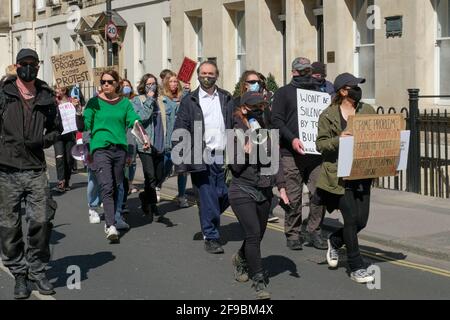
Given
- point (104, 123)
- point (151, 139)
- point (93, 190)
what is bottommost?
point (93, 190)

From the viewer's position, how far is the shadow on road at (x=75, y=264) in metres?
7.37

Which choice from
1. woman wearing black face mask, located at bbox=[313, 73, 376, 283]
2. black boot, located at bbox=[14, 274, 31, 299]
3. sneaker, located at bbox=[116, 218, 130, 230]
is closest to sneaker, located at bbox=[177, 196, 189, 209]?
sneaker, located at bbox=[116, 218, 130, 230]

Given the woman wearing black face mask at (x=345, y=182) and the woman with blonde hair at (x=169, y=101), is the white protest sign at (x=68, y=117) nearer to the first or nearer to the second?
the woman with blonde hair at (x=169, y=101)

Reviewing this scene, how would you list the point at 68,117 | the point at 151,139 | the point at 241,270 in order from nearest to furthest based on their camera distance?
the point at 241,270, the point at 151,139, the point at 68,117

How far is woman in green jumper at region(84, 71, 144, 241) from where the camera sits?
919 cm

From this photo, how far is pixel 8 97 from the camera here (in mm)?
6574

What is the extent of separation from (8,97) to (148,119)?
423cm

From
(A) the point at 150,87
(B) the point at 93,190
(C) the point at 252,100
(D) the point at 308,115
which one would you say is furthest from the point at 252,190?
(B) the point at 93,190

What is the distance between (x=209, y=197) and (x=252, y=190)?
6.34 ft

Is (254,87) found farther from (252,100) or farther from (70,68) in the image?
(70,68)

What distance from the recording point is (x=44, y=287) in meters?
6.70

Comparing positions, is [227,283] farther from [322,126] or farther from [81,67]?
[81,67]

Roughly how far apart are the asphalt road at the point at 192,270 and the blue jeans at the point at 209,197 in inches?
11.2

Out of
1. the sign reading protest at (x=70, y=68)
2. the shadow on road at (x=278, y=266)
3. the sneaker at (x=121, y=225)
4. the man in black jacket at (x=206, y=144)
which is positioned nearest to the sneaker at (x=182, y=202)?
the sneaker at (x=121, y=225)
